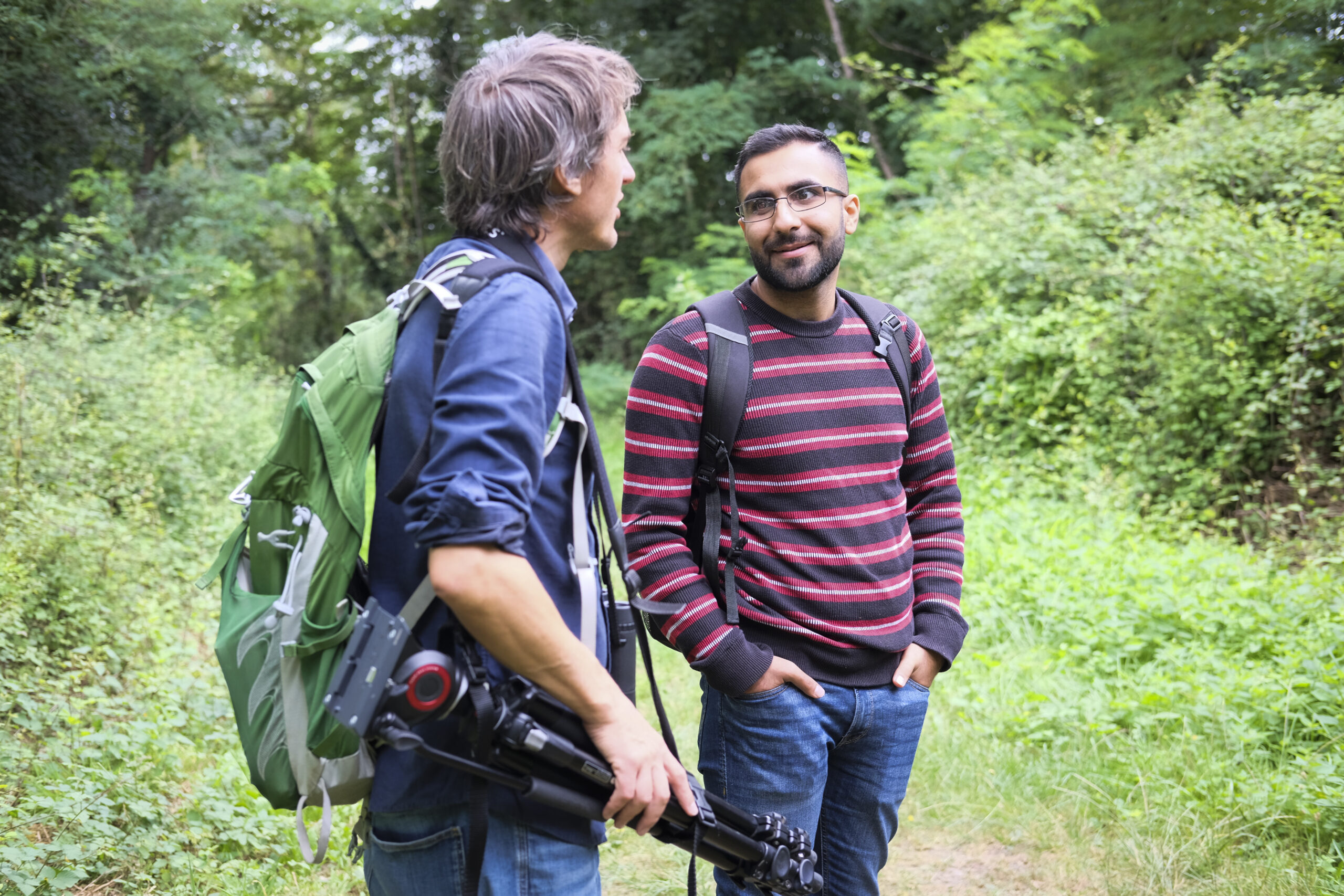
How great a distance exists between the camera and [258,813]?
3.41 meters

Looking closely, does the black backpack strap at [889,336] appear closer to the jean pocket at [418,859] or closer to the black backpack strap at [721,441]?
the black backpack strap at [721,441]

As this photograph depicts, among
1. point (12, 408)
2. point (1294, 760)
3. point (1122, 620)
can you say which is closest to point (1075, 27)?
point (1122, 620)

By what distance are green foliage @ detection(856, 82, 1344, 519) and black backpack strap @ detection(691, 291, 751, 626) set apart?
15.6 feet

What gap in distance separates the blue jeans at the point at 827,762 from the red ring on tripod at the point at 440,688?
100cm

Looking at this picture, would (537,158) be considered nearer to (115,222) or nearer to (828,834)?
(828,834)

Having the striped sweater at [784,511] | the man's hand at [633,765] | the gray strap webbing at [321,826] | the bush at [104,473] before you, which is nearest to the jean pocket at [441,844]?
the gray strap webbing at [321,826]

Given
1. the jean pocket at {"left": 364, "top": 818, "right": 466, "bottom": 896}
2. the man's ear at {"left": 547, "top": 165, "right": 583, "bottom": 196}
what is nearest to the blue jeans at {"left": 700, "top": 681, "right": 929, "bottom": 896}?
the jean pocket at {"left": 364, "top": 818, "right": 466, "bottom": 896}

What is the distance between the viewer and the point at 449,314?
1438mm

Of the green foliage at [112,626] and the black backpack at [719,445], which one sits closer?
the black backpack at [719,445]

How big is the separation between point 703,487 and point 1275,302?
5.12 metres

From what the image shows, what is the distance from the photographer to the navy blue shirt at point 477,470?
52.0 inches

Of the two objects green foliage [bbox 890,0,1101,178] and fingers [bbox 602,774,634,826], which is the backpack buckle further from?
green foliage [bbox 890,0,1101,178]

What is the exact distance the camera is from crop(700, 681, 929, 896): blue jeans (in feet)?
7.23

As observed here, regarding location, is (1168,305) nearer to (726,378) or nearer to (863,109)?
(726,378)
